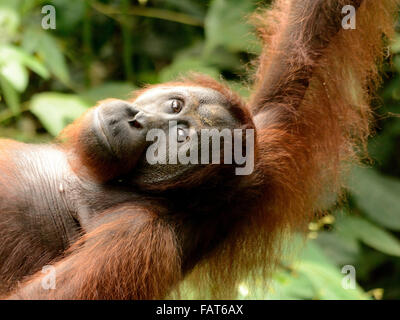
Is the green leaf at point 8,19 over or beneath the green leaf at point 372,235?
over

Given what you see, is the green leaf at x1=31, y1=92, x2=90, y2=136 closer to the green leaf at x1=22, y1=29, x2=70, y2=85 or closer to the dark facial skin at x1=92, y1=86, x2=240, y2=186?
the green leaf at x1=22, y1=29, x2=70, y2=85

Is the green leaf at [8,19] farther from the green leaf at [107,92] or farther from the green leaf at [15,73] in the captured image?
the green leaf at [107,92]

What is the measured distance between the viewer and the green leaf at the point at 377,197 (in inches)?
137

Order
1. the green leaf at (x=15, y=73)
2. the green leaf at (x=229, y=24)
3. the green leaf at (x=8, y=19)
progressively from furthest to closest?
1. the green leaf at (x=229, y=24)
2. the green leaf at (x=8, y=19)
3. the green leaf at (x=15, y=73)

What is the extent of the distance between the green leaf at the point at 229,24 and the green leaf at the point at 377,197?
0.99m

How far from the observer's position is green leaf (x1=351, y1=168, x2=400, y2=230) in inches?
137

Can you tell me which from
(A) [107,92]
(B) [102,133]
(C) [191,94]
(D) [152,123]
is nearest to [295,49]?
(C) [191,94]

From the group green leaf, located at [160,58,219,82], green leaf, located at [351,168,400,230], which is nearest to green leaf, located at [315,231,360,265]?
green leaf, located at [351,168,400,230]

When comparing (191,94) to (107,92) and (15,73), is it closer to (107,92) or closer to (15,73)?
(15,73)

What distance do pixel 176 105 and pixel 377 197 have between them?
1.73 meters

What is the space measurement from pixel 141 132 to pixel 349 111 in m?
0.98

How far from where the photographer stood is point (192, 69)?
3400 millimetres

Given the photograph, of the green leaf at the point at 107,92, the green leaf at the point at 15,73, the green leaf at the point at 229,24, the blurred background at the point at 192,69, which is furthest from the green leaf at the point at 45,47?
the green leaf at the point at 229,24
